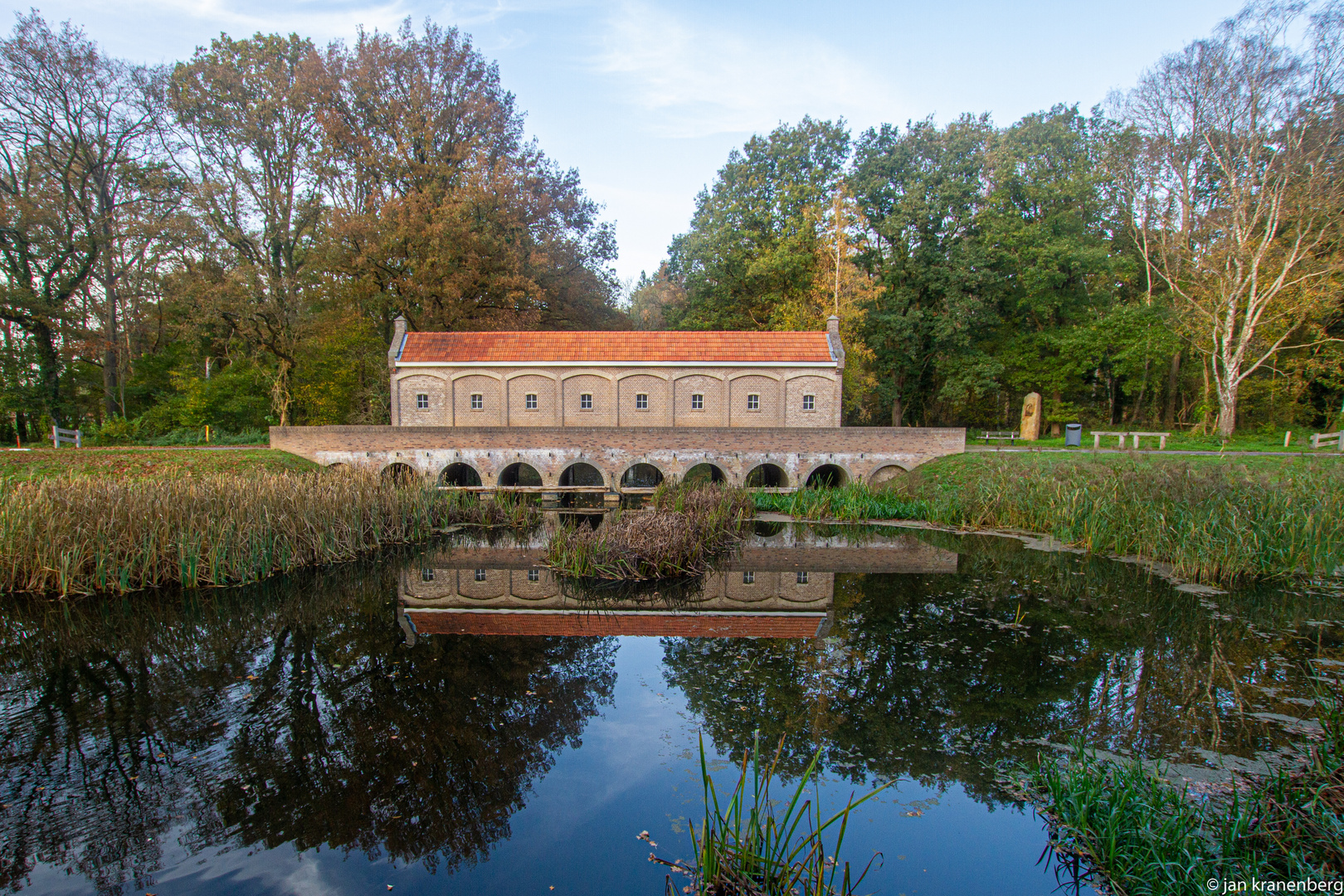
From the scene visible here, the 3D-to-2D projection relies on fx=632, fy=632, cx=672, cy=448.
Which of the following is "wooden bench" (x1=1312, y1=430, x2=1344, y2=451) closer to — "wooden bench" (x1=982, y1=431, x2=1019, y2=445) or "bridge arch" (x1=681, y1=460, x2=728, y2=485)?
"wooden bench" (x1=982, y1=431, x2=1019, y2=445)

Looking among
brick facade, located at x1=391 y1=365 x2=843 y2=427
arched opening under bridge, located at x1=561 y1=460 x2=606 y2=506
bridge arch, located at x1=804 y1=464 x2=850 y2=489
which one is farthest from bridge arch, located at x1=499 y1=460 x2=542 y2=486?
bridge arch, located at x1=804 y1=464 x2=850 y2=489

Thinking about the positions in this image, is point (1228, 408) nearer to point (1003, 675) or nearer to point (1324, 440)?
point (1324, 440)

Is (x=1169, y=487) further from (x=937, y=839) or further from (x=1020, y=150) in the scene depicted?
(x=1020, y=150)

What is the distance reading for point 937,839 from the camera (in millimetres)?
4297

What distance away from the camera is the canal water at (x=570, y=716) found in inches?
163

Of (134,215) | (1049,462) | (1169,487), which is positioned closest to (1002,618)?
(1169,487)

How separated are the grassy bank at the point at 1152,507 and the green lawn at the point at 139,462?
14.4 m

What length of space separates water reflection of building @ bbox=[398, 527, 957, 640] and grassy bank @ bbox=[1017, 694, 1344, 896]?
3.87 m

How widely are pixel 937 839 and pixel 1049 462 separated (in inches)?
579

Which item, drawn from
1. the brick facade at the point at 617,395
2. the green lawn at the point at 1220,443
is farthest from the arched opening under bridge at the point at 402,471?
the green lawn at the point at 1220,443

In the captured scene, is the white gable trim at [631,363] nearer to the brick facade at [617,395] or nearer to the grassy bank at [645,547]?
the brick facade at [617,395]

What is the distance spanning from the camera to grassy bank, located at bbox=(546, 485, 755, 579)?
35.3 feet

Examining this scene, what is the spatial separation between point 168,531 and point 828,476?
696 inches

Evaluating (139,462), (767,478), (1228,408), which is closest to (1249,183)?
(1228,408)
